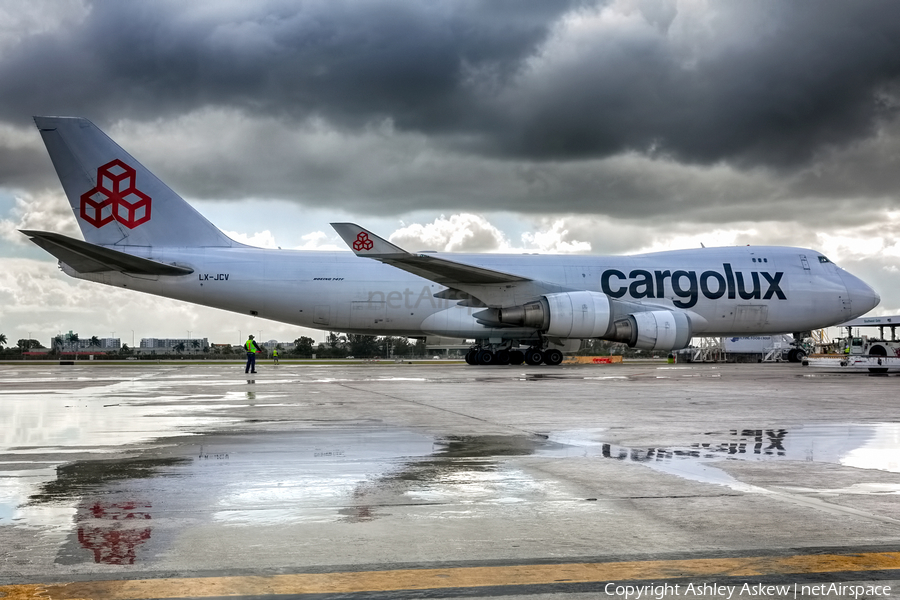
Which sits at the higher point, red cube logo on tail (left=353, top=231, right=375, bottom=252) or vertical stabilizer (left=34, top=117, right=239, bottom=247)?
vertical stabilizer (left=34, top=117, right=239, bottom=247)

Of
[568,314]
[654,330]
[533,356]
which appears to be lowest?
[533,356]

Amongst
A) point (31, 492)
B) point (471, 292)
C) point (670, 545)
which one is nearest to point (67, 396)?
point (31, 492)

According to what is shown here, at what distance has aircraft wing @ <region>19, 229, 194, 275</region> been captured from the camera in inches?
966

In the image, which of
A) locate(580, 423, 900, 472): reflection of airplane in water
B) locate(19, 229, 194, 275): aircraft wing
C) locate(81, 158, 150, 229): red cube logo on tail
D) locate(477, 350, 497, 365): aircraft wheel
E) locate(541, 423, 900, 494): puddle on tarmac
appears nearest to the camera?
locate(541, 423, 900, 494): puddle on tarmac

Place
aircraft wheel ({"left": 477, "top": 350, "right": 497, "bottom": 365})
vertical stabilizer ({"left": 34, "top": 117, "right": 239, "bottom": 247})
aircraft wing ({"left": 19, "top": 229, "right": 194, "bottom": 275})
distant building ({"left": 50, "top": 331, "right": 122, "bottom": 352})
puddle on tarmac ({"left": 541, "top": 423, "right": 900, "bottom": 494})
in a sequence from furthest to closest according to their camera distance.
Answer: distant building ({"left": 50, "top": 331, "right": 122, "bottom": 352}) < aircraft wheel ({"left": 477, "top": 350, "right": 497, "bottom": 365}) < vertical stabilizer ({"left": 34, "top": 117, "right": 239, "bottom": 247}) < aircraft wing ({"left": 19, "top": 229, "right": 194, "bottom": 275}) < puddle on tarmac ({"left": 541, "top": 423, "right": 900, "bottom": 494})

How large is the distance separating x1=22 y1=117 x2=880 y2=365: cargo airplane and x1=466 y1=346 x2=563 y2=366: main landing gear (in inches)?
2.6

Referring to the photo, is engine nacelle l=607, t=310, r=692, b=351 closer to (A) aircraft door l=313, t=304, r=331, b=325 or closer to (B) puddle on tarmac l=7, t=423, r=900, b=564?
(A) aircraft door l=313, t=304, r=331, b=325

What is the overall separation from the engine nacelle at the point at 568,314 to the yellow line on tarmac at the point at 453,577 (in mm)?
23997

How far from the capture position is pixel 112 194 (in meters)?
28.9

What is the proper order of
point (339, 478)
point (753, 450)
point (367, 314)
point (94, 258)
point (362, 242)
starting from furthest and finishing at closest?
point (367, 314), point (94, 258), point (362, 242), point (753, 450), point (339, 478)

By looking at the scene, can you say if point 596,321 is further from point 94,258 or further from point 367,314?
point 94,258

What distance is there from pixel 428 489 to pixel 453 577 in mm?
1912

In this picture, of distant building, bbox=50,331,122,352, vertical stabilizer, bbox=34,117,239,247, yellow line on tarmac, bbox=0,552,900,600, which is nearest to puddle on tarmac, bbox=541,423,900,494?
yellow line on tarmac, bbox=0,552,900,600

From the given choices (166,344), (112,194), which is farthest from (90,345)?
(112,194)
